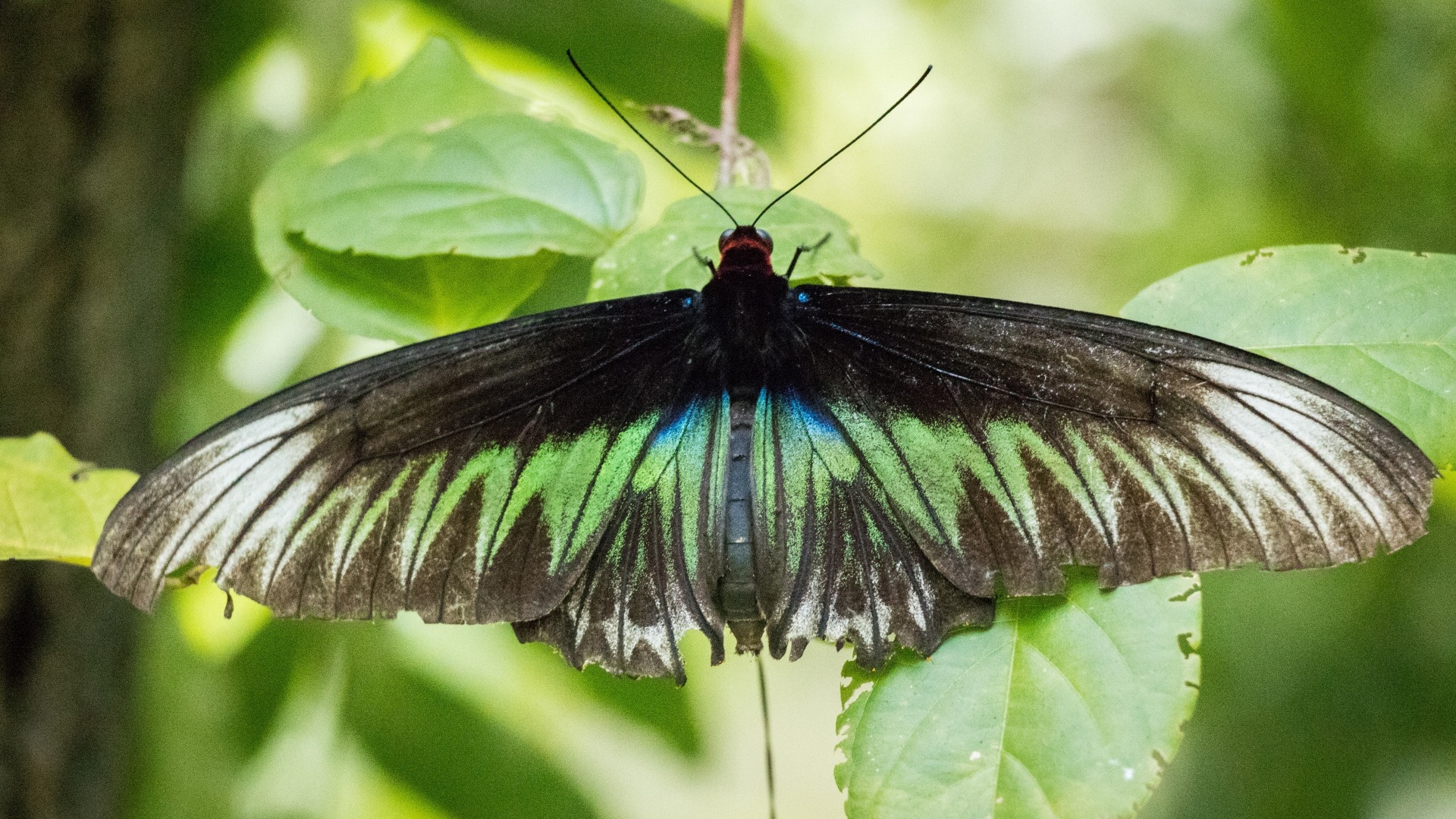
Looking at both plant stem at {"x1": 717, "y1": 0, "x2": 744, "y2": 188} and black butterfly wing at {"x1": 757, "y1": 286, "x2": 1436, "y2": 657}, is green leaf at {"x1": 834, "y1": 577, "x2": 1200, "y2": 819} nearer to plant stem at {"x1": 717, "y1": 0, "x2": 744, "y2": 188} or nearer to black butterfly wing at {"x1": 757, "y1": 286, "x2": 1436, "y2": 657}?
black butterfly wing at {"x1": 757, "y1": 286, "x2": 1436, "y2": 657}

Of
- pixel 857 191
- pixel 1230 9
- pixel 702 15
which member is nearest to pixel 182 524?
pixel 702 15

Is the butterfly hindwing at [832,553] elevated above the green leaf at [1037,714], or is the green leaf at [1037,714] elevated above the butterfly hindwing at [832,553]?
the butterfly hindwing at [832,553]

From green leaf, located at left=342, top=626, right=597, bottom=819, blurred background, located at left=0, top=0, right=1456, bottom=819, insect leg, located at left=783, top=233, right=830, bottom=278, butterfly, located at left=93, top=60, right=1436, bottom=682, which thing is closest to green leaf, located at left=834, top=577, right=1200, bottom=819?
butterfly, located at left=93, top=60, right=1436, bottom=682

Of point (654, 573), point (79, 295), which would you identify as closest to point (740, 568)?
point (654, 573)

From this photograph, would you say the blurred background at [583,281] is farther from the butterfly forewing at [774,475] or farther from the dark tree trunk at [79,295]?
the butterfly forewing at [774,475]

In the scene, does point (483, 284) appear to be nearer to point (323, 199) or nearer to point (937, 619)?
point (323, 199)

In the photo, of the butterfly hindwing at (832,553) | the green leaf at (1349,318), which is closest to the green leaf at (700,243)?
the butterfly hindwing at (832,553)
